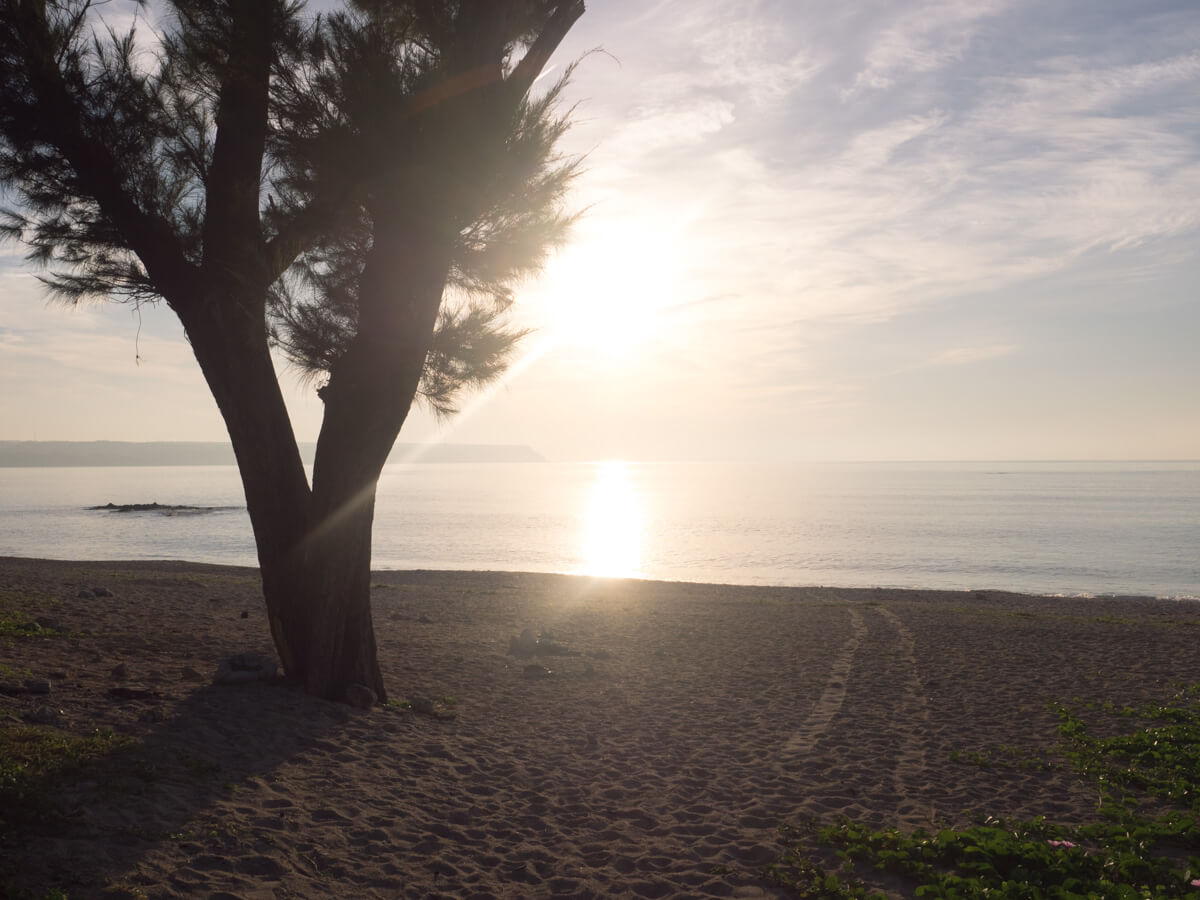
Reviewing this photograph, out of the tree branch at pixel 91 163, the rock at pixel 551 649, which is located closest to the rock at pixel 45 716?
the tree branch at pixel 91 163

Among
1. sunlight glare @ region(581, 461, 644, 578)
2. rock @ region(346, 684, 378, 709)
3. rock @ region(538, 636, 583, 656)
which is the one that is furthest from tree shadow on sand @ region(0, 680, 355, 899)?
sunlight glare @ region(581, 461, 644, 578)

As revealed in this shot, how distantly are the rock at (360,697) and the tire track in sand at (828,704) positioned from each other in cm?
504

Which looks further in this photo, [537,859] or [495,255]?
[495,255]

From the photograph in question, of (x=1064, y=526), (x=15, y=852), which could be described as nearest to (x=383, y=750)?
(x=15, y=852)

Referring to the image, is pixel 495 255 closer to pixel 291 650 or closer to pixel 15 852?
pixel 291 650

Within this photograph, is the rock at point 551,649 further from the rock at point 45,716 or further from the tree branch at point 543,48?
the tree branch at point 543,48

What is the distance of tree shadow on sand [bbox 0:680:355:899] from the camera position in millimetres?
4656

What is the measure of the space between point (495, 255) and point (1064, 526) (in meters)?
71.9

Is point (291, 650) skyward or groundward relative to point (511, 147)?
groundward

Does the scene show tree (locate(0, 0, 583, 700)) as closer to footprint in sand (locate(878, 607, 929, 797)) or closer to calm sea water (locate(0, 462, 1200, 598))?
footprint in sand (locate(878, 607, 929, 797))

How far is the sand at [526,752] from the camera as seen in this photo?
5.54 m

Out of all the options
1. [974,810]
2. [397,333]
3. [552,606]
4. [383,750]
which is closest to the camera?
[974,810]

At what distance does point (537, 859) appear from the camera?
6105 millimetres

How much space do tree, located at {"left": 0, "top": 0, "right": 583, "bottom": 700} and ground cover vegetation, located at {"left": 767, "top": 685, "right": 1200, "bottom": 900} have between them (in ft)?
19.6
